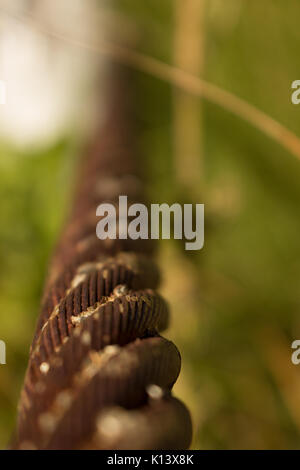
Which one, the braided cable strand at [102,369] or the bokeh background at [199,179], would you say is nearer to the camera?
the braided cable strand at [102,369]

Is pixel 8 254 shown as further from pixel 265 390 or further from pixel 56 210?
pixel 265 390

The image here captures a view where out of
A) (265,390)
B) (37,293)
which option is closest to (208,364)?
(265,390)

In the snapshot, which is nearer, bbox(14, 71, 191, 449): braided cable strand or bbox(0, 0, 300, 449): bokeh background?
bbox(14, 71, 191, 449): braided cable strand

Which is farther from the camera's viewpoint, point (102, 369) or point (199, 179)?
point (199, 179)

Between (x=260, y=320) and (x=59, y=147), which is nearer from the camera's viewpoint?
(x=260, y=320)

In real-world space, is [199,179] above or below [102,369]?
above
